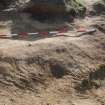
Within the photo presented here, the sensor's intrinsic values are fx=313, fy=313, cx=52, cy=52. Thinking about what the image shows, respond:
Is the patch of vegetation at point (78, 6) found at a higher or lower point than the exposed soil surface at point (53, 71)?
higher

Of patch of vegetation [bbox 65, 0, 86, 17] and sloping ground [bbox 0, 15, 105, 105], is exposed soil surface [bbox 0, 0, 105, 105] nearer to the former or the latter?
sloping ground [bbox 0, 15, 105, 105]

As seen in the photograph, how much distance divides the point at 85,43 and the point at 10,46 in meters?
2.13

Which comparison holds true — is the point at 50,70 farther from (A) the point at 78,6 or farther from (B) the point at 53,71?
(A) the point at 78,6

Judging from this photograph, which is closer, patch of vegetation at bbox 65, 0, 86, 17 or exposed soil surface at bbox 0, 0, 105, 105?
exposed soil surface at bbox 0, 0, 105, 105

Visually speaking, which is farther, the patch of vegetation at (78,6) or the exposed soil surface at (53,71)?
the patch of vegetation at (78,6)

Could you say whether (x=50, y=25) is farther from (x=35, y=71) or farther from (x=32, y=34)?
(x=35, y=71)

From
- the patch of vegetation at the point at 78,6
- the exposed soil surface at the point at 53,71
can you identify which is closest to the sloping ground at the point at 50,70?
the exposed soil surface at the point at 53,71

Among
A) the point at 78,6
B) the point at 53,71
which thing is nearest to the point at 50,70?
the point at 53,71

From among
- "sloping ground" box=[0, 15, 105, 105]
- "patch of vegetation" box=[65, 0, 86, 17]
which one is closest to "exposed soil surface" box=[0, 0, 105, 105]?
"sloping ground" box=[0, 15, 105, 105]

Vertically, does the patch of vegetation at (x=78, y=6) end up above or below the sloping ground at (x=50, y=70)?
above

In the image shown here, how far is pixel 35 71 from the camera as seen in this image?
7.36 m

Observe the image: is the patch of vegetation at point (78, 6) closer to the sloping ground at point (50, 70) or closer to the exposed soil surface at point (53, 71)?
the exposed soil surface at point (53, 71)

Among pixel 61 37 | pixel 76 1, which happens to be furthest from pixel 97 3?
pixel 61 37

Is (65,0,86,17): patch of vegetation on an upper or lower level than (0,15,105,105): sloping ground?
upper
